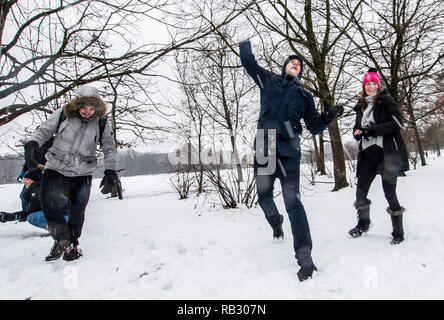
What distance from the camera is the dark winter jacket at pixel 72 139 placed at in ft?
7.80

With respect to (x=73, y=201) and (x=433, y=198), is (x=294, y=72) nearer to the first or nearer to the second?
(x=73, y=201)

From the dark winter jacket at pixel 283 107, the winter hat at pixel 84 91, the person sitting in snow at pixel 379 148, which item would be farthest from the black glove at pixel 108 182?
the person sitting in snow at pixel 379 148

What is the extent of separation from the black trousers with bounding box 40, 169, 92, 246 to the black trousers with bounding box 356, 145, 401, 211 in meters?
2.83

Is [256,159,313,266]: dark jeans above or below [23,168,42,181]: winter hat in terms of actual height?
below

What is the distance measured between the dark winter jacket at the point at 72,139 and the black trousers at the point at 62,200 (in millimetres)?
89

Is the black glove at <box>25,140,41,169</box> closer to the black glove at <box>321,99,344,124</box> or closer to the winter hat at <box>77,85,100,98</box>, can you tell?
the winter hat at <box>77,85,100,98</box>

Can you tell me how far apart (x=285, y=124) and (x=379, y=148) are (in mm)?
1119

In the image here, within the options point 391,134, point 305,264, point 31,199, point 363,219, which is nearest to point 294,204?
point 305,264

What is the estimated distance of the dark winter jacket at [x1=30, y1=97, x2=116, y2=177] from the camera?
93.6 inches

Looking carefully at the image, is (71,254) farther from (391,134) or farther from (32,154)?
(391,134)

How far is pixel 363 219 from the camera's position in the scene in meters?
2.62

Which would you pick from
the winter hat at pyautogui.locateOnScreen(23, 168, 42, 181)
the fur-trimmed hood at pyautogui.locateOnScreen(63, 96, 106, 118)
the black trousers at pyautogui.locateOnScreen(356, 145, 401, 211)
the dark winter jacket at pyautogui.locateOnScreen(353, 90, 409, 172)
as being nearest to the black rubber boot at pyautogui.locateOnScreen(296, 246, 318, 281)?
the black trousers at pyautogui.locateOnScreen(356, 145, 401, 211)
